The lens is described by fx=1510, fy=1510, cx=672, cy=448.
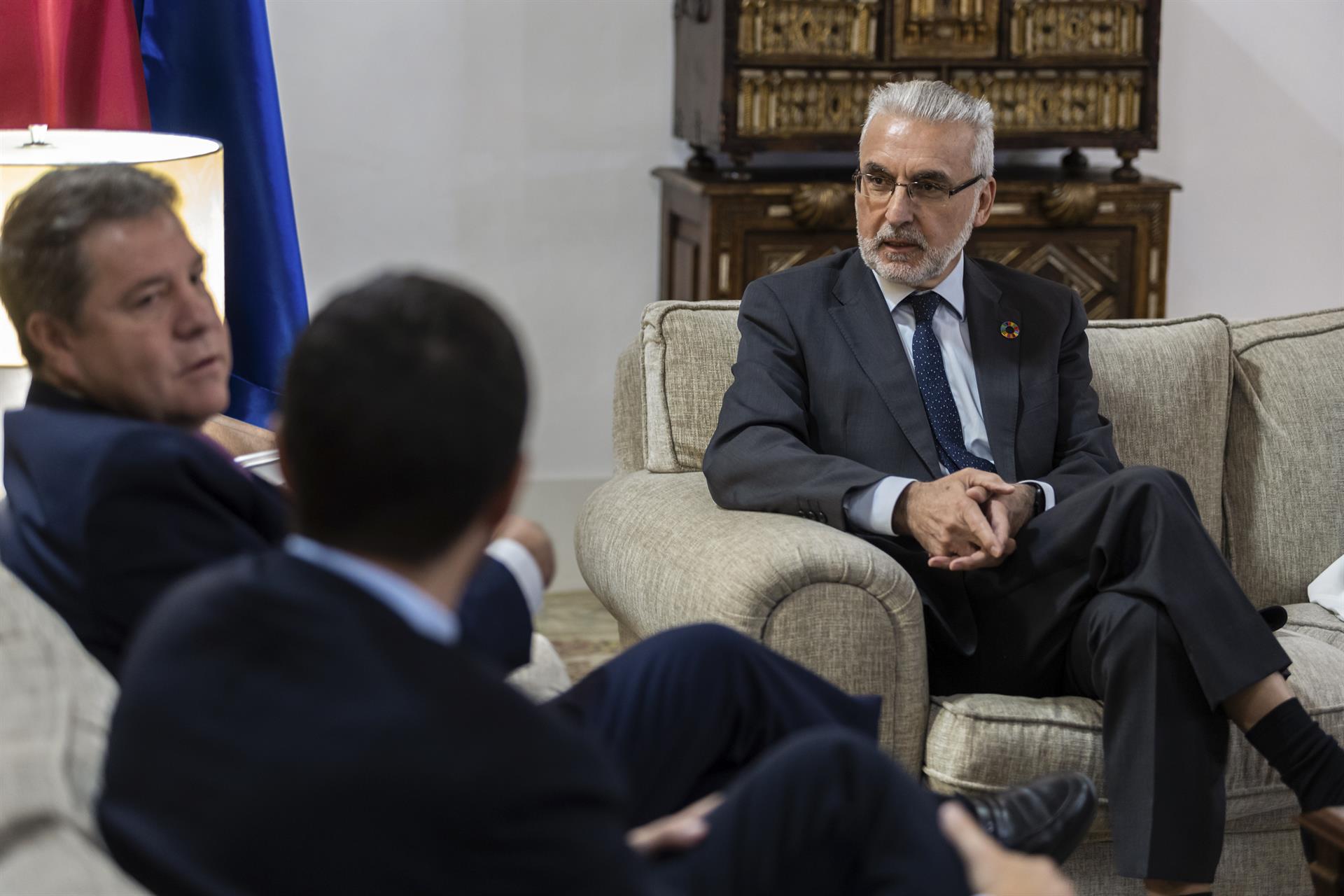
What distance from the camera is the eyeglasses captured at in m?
2.42

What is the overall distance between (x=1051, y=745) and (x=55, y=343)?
4.36 ft

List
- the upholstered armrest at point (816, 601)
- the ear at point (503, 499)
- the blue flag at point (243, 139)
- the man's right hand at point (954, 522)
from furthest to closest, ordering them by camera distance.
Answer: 1. the blue flag at point (243, 139)
2. the man's right hand at point (954, 522)
3. the upholstered armrest at point (816, 601)
4. the ear at point (503, 499)

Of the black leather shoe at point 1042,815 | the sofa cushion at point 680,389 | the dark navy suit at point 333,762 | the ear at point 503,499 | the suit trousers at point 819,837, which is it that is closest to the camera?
the dark navy suit at point 333,762

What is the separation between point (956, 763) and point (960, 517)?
0.33 m

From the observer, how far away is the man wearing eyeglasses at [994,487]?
1.94 m

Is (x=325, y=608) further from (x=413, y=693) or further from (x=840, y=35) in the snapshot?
(x=840, y=35)

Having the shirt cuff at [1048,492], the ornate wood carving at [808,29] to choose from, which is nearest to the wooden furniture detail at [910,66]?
the ornate wood carving at [808,29]

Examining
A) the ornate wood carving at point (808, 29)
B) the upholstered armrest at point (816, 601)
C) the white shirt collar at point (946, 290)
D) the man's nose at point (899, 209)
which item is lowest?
the upholstered armrest at point (816, 601)

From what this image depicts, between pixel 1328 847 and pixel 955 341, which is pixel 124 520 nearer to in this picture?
pixel 1328 847

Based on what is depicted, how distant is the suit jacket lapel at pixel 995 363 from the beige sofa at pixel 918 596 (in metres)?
0.24

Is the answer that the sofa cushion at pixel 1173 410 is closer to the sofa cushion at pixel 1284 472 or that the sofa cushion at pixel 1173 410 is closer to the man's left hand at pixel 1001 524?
the sofa cushion at pixel 1284 472

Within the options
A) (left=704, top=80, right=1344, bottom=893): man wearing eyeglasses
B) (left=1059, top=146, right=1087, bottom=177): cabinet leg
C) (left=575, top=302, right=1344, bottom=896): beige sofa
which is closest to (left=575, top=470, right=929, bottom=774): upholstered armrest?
(left=575, top=302, right=1344, bottom=896): beige sofa

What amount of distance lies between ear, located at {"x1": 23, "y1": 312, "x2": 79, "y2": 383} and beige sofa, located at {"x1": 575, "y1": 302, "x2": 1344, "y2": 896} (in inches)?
35.1

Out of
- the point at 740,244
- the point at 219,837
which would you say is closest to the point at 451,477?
the point at 219,837
